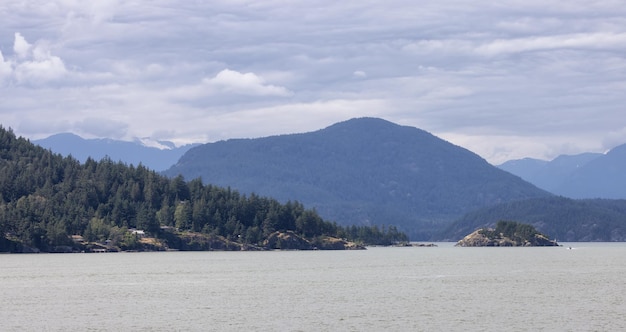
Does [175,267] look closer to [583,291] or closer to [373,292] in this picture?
[373,292]

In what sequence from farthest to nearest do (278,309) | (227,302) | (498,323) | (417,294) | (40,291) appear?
(40,291), (417,294), (227,302), (278,309), (498,323)

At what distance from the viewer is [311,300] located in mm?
118562

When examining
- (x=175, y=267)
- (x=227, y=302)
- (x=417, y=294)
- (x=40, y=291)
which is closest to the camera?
(x=227, y=302)

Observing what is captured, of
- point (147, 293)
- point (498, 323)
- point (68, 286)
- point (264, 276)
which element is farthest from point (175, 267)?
point (498, 323)

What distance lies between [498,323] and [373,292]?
37050 millimetres

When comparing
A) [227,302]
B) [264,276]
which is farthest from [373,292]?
[264,276]

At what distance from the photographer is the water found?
94750mm

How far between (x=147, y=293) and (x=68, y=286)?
19950 mm

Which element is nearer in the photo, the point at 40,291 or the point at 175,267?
the point at 40,291

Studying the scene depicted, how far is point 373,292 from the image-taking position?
426 ft

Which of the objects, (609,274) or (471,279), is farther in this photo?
(609,274)

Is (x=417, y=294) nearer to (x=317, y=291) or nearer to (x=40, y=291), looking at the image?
(x=317, y=291)

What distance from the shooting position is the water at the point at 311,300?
94.8 m

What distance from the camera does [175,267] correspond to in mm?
196875
